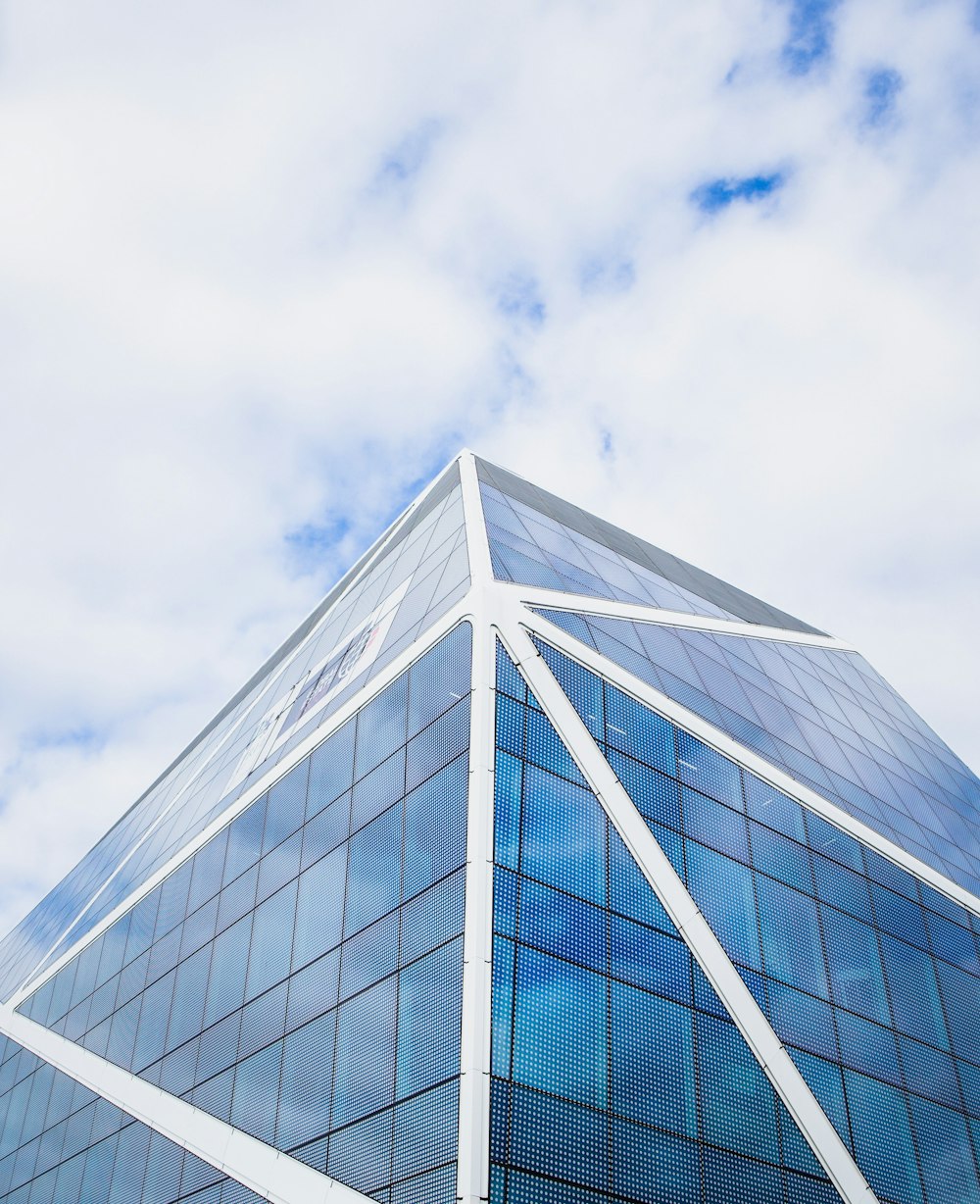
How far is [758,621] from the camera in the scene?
107 feet

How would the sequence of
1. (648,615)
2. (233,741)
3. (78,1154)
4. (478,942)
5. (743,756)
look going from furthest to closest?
1. (233,741)
2. (648,615)
3. (78,1154)
4. (743,756)
5. (478,942)

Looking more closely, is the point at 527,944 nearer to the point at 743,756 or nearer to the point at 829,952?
the point at 829,952

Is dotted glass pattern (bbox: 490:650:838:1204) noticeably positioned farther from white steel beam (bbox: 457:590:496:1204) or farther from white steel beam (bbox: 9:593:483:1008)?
white steel beam (bbox: 9:593:483:1008)

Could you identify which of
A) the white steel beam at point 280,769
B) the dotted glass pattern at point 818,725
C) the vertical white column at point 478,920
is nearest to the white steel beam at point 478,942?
the vertical white column at point 478,920

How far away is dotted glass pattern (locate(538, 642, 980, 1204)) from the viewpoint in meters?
15.7

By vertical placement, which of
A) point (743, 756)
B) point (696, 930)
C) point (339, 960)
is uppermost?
point (743, 756)

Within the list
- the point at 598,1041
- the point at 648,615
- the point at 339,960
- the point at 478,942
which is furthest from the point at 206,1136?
the point at 648,615

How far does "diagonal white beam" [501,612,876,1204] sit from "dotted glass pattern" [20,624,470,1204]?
→ 62.1 inches

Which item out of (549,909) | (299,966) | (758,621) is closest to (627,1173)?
(549,909)

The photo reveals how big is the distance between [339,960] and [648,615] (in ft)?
38.3

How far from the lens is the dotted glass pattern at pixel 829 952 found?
15711 millimetres

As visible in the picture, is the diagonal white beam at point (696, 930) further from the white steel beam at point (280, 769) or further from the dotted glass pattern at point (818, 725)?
the dotted glass pattern at point (818, 725)

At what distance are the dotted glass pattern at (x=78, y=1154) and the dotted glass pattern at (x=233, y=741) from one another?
4.82m

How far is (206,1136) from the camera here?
1734 centimetres
